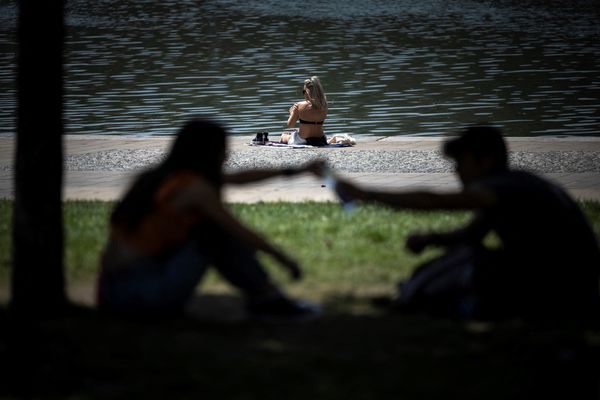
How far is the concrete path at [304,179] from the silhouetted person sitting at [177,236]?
17.0 ft

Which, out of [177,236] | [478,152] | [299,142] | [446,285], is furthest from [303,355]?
[299,142]

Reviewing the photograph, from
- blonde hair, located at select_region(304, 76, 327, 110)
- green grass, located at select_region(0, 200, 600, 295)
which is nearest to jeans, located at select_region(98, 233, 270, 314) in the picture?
green grass, located at select_region(0, 200, 600, 295)

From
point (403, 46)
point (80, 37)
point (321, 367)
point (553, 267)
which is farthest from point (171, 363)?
point (80, 37)

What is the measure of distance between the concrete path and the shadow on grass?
5178mm

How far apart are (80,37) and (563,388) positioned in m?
44.5

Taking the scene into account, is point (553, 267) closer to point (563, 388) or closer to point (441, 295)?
point (441, 295)

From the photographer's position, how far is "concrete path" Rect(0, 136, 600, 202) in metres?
12.4

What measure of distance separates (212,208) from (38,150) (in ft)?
3.66

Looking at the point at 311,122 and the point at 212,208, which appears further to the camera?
the point at 311,122

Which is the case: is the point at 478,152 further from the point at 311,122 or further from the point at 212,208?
the point at 311,122

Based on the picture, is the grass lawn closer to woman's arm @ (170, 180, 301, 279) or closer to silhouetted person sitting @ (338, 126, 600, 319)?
silhouetted person sitting @ (338, 126, 600, 319)

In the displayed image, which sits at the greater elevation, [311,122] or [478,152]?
[478,152]

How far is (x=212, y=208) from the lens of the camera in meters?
6.52

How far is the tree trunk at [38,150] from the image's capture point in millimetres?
6922
